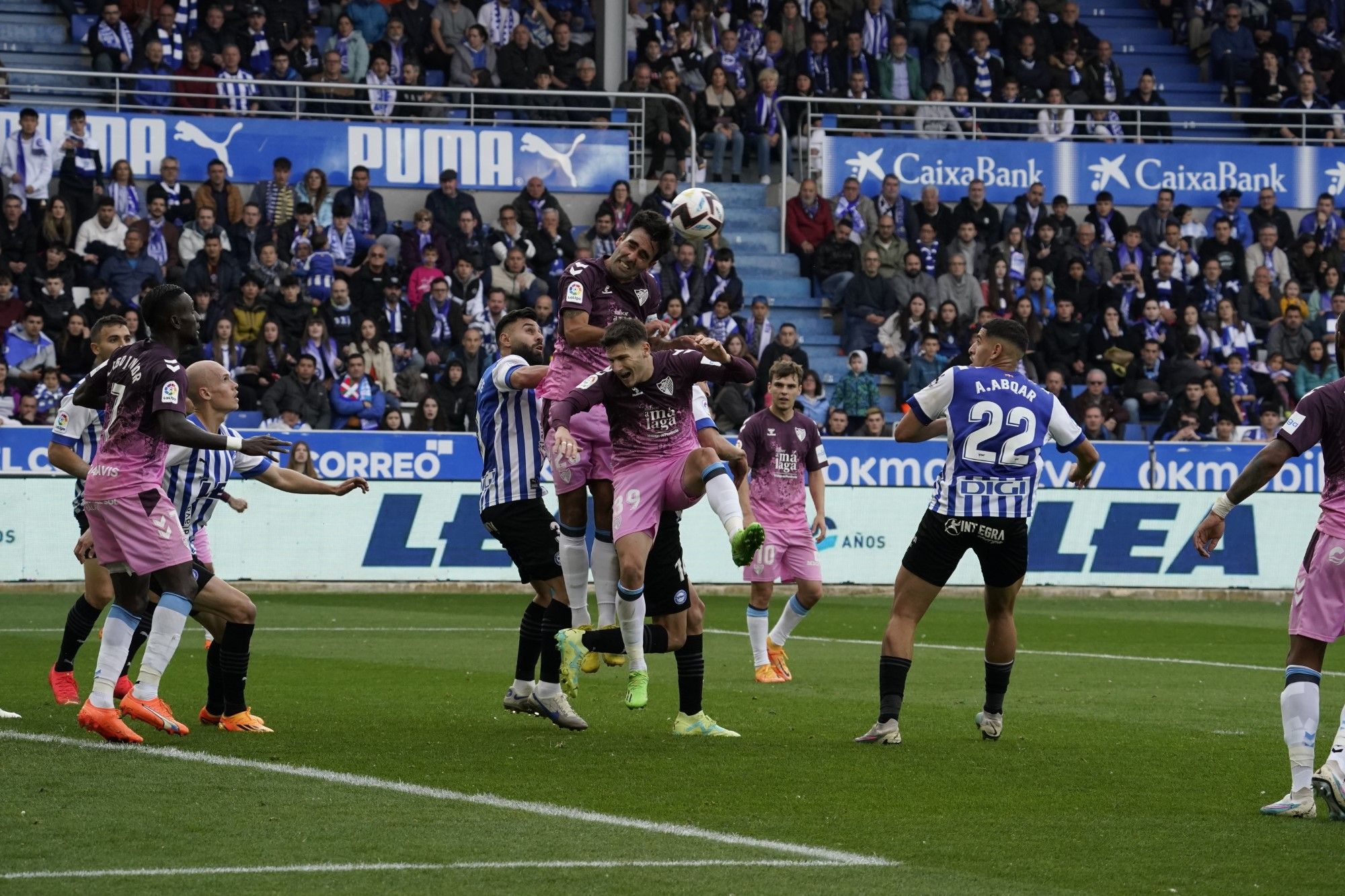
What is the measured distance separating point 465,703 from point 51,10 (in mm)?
20318

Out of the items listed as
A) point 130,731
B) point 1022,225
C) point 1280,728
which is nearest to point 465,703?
point 130,731

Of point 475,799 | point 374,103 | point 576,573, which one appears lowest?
point 475,799

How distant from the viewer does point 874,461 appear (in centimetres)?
2406

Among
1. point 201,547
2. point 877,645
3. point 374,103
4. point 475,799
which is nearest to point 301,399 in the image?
point 374,103

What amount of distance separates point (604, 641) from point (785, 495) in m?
5.50

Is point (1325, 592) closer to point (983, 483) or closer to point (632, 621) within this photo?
point (983, 483)

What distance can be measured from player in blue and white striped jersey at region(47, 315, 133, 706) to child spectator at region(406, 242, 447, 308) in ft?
43.9

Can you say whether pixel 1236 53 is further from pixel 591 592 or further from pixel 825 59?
pixel 591 592

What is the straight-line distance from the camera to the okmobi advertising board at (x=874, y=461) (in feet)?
73.9

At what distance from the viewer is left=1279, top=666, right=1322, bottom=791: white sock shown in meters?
7.59

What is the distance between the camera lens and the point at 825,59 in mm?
30359

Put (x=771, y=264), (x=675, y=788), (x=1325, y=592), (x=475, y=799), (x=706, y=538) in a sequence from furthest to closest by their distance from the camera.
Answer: (x=771, y=264)
(x=706, y=538)
(x=675, y=788)
(x=475, y=799)
(x=1325, y=592)

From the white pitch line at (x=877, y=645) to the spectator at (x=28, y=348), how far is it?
685 centimetres

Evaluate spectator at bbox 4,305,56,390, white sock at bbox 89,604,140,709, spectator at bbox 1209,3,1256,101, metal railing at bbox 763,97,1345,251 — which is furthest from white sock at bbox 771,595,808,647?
spectator at bbox 1209,3,1256,101
